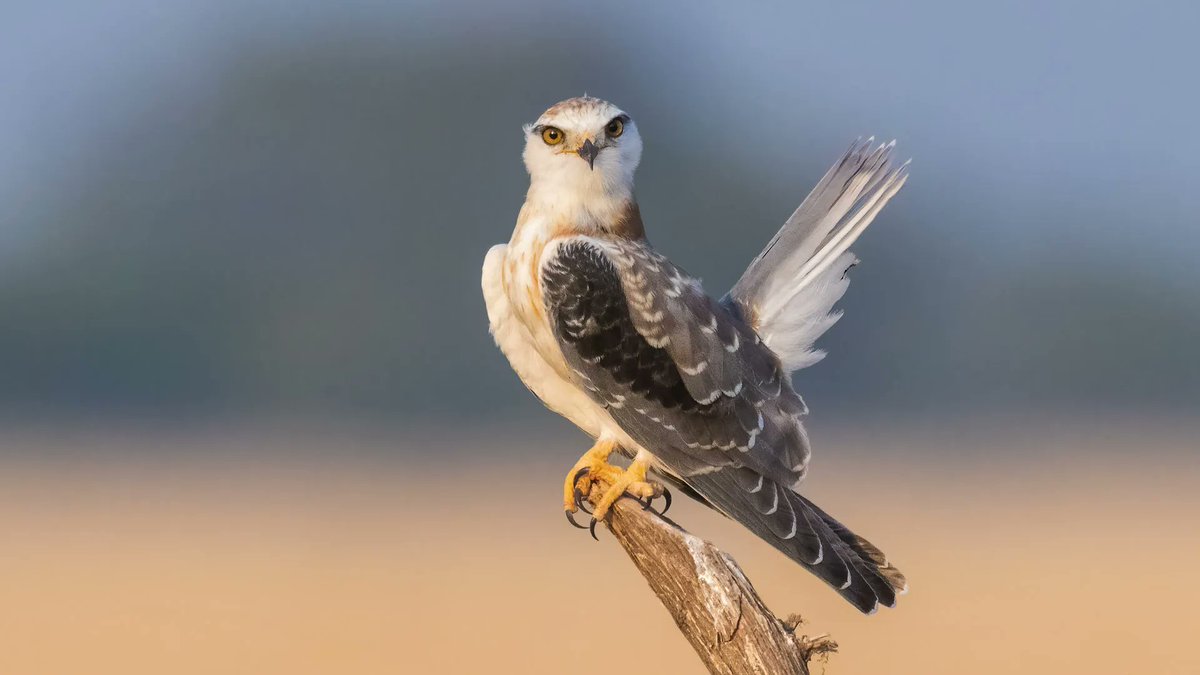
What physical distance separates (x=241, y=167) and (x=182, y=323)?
7499 millimetres

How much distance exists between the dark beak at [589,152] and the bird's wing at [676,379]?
0.36m

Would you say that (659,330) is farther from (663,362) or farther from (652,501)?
(652,501)

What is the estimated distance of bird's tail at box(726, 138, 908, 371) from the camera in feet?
22.8

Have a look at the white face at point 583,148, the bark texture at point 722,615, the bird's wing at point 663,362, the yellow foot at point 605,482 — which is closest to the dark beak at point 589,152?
the white face at point 583,148

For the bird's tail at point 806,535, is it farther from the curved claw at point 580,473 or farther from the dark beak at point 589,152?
the dark beak at point 589,152

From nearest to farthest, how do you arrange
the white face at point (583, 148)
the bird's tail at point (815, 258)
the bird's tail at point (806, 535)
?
the bird's tail at point (806, 535) → the white face at point (583, 148) → the bird's tail at point (815, 258)

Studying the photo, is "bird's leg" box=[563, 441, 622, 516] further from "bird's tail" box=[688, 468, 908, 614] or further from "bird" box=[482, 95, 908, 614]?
"bird's tail" box=[688, 468, 908, 614]

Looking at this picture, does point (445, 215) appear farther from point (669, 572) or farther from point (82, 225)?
point (669, 572)

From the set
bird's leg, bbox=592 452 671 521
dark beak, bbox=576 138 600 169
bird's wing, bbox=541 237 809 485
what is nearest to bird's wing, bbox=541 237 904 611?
bird's wing, bbox=541 237 809 485

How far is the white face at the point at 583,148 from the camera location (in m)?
6.66

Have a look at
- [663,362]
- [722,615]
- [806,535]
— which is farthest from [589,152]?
[722,615]

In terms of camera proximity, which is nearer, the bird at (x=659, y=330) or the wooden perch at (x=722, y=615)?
the wooden perch at (x=722, y=615)

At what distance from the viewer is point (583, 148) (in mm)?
6617

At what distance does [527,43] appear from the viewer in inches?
1780
